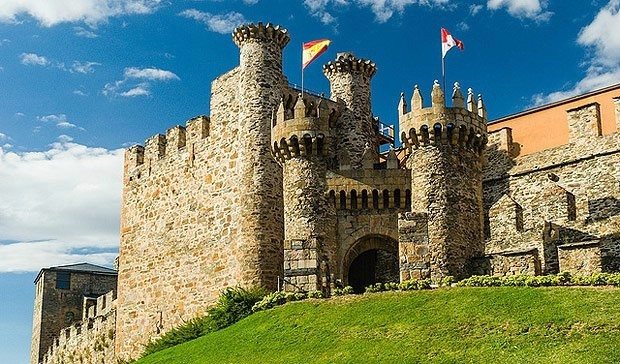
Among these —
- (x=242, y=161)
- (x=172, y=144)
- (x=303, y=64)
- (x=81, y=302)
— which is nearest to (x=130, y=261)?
(x=172, y=144)

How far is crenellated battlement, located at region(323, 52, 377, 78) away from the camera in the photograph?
4641 cm

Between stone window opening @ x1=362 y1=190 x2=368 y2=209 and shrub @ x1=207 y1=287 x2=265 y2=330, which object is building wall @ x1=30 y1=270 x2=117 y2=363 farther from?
stone window opening @ x1=362 y1=190 x2=368 y2=209

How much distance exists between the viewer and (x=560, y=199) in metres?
41.2

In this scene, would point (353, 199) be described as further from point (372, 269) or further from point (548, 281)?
point (548, 281)

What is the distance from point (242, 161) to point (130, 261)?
11.7 meters

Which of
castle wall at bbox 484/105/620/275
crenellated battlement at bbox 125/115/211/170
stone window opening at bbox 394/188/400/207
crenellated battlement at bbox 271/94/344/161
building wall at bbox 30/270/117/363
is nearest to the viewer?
castle wall at bbox 484/105/620/275

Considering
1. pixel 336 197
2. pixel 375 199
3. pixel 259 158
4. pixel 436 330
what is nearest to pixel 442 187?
pixel 375 199

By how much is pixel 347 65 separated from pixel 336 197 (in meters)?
9.46

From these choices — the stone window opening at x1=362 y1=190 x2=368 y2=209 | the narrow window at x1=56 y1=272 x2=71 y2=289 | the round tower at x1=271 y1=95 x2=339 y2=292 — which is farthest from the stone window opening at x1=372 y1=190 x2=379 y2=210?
the narrow window at x1=56 y1=272 x2=71 y2=289

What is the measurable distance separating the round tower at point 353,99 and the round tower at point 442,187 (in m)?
6.06

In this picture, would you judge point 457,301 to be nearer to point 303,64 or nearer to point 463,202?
point 463,202

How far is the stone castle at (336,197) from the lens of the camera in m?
37.2

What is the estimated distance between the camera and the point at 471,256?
122 feet

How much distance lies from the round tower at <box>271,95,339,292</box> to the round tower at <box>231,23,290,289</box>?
6.49 feet
